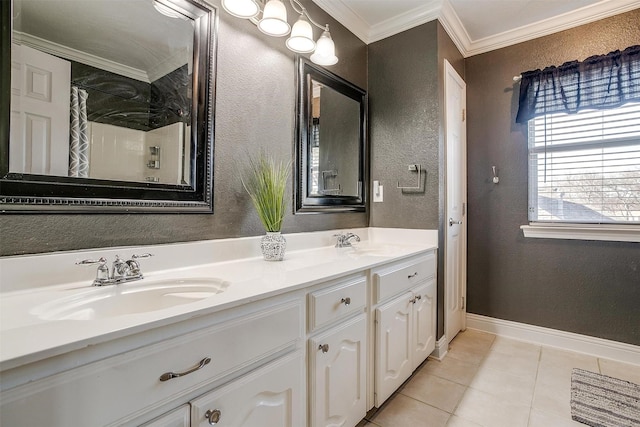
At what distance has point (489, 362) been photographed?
2.00 metres

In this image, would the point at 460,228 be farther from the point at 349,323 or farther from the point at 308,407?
the point at 308,407

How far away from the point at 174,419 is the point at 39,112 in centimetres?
96

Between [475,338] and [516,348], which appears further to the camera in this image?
[475,338]

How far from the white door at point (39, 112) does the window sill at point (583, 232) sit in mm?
2794

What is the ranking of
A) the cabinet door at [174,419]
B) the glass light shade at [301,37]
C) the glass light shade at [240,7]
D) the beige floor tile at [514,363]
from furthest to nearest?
1. the beige floor tile at [514,363]
2. the glass light shade at [301,37]
3. the glass light shade at [240,7]
4. the cabinet door at [174,419]

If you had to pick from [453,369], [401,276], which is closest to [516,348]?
[453,369]

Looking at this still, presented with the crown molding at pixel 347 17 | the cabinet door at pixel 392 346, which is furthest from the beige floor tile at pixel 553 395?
the crown molding at pixel 347 17

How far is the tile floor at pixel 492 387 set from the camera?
4.77 ft

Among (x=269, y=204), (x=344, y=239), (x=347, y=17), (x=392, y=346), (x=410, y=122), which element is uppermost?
(x=347, y=17)

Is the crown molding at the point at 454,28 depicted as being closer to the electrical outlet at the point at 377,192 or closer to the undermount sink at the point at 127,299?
the electrical outlet at the point at 377,192

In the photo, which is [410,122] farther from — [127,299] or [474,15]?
[127,299]

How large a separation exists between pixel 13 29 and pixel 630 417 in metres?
2.90

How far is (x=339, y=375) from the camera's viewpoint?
3.86ft

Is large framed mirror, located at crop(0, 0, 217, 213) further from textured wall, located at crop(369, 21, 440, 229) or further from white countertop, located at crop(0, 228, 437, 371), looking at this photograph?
textured wall, located at crop(369, 21, 440, 229)
